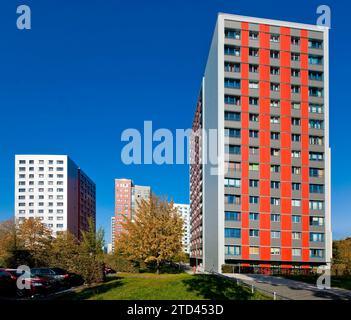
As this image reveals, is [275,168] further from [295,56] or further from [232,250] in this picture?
[295,56]

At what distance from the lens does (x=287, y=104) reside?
5988cm

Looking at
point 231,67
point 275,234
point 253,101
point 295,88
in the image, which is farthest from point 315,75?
point 275,234

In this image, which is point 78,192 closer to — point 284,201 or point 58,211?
point 58,211

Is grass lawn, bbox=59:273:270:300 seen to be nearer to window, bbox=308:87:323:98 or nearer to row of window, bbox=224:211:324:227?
row of window, bbox=224:211:324:227

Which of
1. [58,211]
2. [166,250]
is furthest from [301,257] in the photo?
[58,211]

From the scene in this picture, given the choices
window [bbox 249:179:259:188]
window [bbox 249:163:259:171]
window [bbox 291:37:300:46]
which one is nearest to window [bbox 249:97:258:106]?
window [bbox 249:163:259:171]

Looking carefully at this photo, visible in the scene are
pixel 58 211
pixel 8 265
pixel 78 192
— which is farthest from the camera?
pixel 78 192

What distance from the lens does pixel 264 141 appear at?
2308 inches

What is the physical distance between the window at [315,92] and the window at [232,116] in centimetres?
A: 1340

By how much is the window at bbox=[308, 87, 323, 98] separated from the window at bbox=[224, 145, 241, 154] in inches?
633

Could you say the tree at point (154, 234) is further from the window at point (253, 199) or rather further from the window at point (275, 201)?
the window at point (275, 201)

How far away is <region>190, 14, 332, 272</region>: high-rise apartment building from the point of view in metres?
55.8

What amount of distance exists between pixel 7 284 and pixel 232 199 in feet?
132

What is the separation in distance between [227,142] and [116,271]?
88.3 feet
